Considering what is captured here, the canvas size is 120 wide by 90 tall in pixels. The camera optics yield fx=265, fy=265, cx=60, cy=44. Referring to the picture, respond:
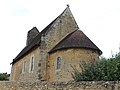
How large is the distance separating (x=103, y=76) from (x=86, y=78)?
4.01 ft

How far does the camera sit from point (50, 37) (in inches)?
1137

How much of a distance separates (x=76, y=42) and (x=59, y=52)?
199 cm

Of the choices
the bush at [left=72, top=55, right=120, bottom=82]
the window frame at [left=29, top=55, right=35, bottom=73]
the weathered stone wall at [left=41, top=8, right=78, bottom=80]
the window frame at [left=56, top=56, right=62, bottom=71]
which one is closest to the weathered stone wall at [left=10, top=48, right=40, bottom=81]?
the window frame at [left=29, top=55, right=35, bottom=73]

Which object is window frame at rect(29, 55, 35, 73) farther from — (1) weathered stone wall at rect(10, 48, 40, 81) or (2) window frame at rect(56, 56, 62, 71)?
(2) window frame at rect(56, 56, 62, 71)

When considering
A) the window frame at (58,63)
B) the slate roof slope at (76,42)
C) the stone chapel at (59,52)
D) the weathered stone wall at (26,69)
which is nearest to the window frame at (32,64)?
the stone chapel at (59,52)

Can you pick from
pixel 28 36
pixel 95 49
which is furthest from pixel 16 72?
pixel 95 49

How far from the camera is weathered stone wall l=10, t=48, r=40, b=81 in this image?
1123 inches

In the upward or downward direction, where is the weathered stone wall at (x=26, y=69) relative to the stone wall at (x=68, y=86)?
upward

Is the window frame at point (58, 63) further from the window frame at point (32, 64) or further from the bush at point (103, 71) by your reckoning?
the bush at point (103, 71)

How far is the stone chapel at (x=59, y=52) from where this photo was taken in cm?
2569

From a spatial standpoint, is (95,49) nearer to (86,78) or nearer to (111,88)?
(86,78)

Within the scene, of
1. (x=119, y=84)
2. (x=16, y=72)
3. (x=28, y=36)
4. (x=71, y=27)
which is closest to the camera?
(x=119, y=84)

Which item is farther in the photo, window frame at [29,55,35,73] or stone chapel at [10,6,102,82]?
window frame at [29,55,35,73]

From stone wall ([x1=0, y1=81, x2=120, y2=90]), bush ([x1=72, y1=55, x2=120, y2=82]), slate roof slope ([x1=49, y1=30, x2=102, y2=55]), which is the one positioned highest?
slate roof slope ([x1=49, y1=30, x2=102, y2=55])
